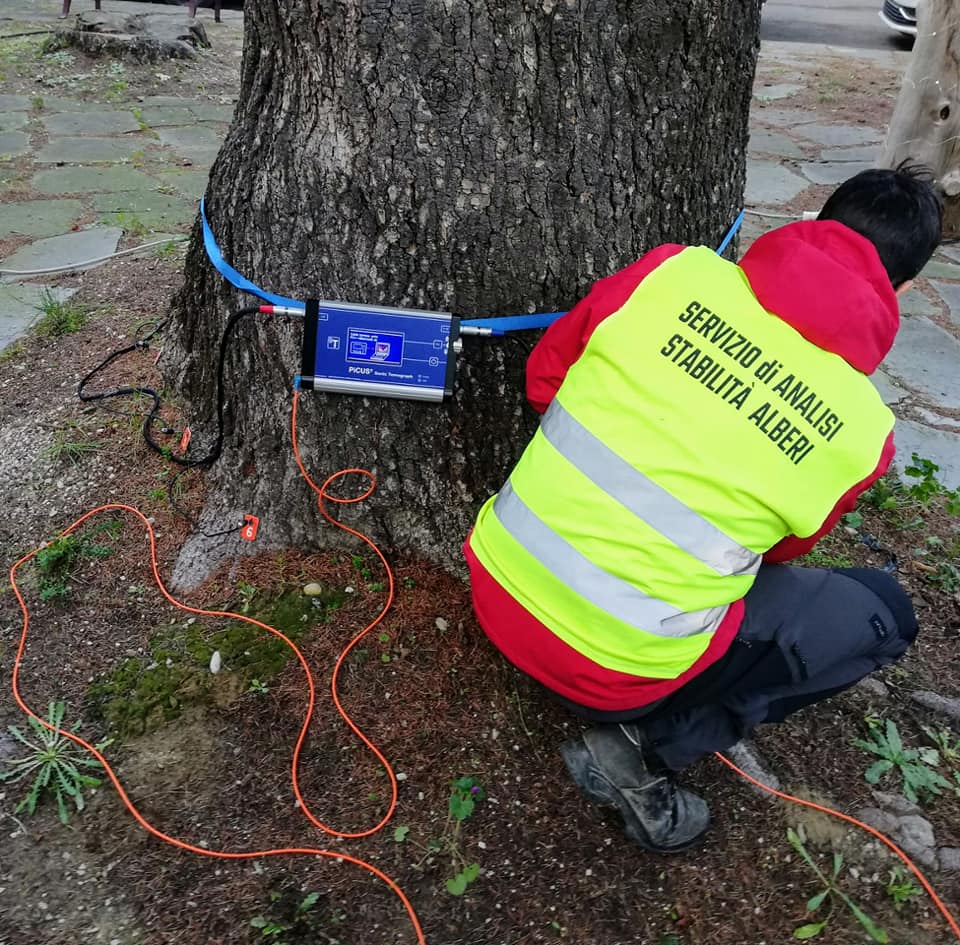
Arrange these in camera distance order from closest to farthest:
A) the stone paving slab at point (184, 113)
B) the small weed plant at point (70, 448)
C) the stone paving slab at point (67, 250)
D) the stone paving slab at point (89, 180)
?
the small weed plant at point (70, 448), the stone paving slab at point (67, 250), the stone paving slab at point (89, 180), the stone paving slab at point (184, 113)

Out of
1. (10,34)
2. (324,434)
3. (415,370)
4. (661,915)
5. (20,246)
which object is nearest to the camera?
(661,915)

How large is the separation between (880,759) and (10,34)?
8.89 metres

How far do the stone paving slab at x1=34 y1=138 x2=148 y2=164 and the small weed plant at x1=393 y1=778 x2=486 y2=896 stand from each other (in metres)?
4.93

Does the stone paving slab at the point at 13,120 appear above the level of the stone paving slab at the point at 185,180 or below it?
above

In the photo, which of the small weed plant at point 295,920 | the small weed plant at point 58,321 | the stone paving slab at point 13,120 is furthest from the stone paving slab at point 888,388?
the stone paving slab at point 13,120

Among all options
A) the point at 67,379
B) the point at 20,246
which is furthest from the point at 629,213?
the point at 20,246

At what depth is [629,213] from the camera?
2014 mm

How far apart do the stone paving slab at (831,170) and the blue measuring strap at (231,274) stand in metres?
4.66

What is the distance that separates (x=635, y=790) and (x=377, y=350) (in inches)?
42.5

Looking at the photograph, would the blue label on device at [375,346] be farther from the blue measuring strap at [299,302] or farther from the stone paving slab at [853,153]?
the stone paving slab at [853,153]

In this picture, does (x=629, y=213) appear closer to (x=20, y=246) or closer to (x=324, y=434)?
(x=324, y=434)

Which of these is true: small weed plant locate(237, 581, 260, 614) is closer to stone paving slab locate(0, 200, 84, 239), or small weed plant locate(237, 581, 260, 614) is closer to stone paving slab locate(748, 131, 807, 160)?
stone paving slab locate(0, 200, 84, 239)

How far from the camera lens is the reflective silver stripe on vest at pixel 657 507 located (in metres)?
1.51

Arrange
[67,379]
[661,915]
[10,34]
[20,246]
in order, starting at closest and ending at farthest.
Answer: [661,915]
[67,379]
[20,246]
[10,34]
